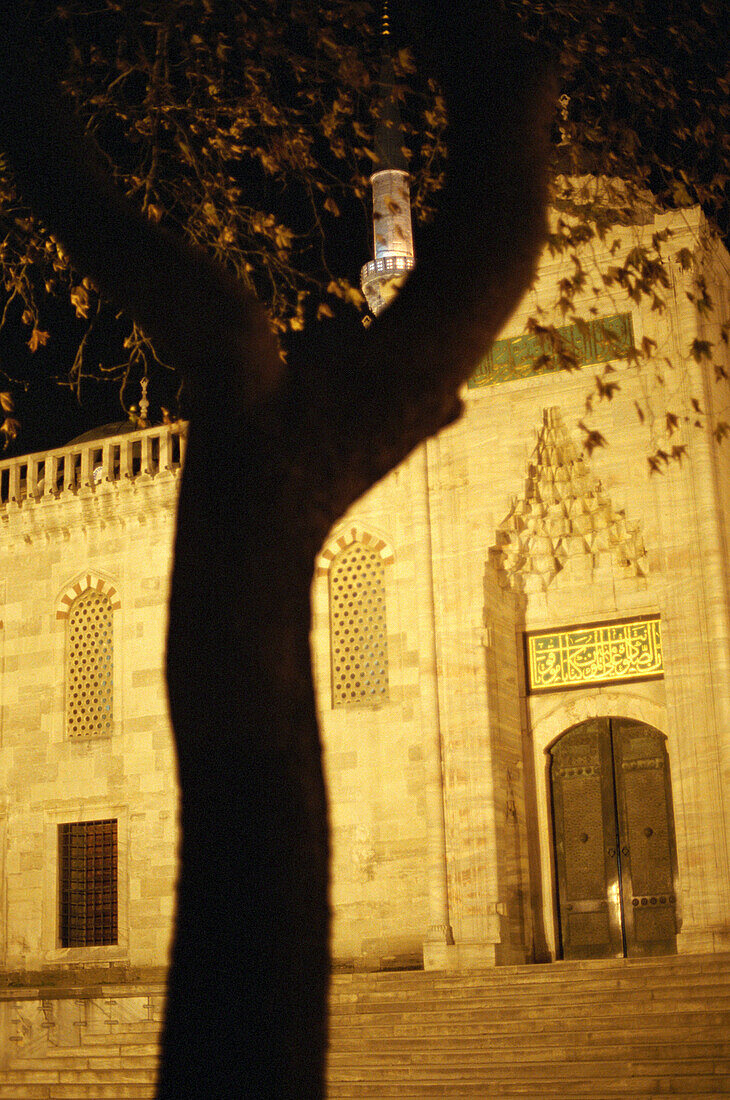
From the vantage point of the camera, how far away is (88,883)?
15922 mm

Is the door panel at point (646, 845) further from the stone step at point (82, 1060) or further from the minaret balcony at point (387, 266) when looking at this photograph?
the minaret balcony at point (387, 266)

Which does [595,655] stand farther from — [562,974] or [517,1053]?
[517,1053]

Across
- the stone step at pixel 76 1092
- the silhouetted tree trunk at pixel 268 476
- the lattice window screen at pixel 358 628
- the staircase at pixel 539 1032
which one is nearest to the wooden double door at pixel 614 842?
the staircase at pixel 539 1032

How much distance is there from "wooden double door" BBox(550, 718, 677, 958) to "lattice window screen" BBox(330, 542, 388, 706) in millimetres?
2533

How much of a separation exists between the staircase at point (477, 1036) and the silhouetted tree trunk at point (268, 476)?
5.18 metres

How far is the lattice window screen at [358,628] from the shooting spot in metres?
14.6

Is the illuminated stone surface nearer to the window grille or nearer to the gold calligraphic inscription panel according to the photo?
the gold calligraphic inscription panel

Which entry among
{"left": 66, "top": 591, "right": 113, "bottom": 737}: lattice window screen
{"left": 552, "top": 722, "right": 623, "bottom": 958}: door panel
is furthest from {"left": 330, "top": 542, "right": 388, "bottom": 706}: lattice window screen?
{"left": 66, "top": 591, "right": 113, "bottom": 737}: lattice window screen

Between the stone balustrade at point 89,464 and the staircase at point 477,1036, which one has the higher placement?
the stone balustrade at point 89,464

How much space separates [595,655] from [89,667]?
6901mm

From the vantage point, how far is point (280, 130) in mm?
8328

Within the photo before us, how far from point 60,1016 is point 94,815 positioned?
4.28m

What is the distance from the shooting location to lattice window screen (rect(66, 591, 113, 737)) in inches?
642

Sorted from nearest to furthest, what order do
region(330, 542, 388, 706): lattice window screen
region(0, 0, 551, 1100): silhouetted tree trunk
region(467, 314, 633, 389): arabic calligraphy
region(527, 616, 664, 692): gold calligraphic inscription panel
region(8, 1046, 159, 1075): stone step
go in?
region(0, 0, 551, 1100): silhouetted tree trunk
region(8, 1046, 159, 1075): stone step
region(467, 314, 633, 389): arabic calligraphy
region(527, 616, 664, 692): gold calligraphic inscription panel
region(330, 542, 388, 706): lattice window screen
